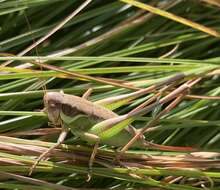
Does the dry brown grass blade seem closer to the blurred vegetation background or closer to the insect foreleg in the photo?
the blurred vegetation background

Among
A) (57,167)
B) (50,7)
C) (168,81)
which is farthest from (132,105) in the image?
(50,7)

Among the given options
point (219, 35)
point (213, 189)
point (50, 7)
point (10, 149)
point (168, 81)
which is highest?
point (50, 7)

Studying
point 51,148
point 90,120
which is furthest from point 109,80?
point 51,148

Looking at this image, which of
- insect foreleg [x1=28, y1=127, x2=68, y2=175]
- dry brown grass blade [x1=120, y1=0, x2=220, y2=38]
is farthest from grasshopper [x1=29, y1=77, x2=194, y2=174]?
dry brown grass blade [x1=120, y1=0, x2=220, y2=38]

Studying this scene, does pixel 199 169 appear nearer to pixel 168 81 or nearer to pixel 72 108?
pixel 168 81

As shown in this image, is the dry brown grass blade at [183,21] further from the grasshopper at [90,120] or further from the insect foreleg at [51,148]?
the insect foreleg at [51,148]

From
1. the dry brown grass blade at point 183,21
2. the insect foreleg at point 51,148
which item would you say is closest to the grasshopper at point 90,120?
the insect foreleg at point 51,148

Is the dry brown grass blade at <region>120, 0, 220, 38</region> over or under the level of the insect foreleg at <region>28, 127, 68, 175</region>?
over

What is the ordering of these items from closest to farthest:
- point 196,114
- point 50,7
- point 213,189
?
point 213,189 < point 196,114 < point 50,7

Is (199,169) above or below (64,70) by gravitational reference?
below
